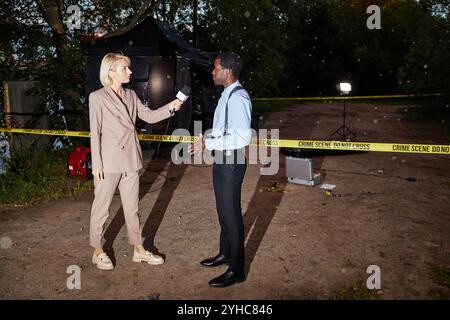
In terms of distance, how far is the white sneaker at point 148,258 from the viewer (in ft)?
14.3

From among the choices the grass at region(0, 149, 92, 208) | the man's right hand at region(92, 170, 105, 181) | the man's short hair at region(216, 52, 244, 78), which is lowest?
the grass at region(0, 149, 92, 208)

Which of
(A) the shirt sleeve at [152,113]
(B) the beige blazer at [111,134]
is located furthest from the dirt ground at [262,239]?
(A) the shirt sleeve at [152,113]

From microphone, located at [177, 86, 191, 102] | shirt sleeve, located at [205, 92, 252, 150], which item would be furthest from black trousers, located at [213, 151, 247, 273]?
microphone, located at [177, 86, 191, 102]

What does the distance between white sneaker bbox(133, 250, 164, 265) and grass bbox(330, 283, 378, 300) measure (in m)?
1.82

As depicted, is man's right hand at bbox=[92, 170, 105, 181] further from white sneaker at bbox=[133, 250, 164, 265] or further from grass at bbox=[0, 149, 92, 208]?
grass at bbox=[0, 149, 92, 208]

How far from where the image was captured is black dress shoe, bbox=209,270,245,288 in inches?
152

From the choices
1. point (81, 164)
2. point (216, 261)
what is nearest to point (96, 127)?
point (216, 261)

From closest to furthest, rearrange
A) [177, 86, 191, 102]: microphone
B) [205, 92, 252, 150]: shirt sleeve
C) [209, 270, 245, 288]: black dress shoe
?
[205, 92, 252, 150]: shirt sleeve, [209, 270, 245, 288]: black dress shoe, [177, 86, 191, 102]: microphone

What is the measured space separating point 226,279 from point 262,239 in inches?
52.3

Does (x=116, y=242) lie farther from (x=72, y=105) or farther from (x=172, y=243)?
(x=72, y=105)

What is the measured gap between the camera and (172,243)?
16.5 feet

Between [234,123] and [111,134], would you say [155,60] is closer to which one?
[111,134]

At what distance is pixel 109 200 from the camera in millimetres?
4105

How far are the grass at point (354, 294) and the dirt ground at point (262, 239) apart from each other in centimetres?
7
